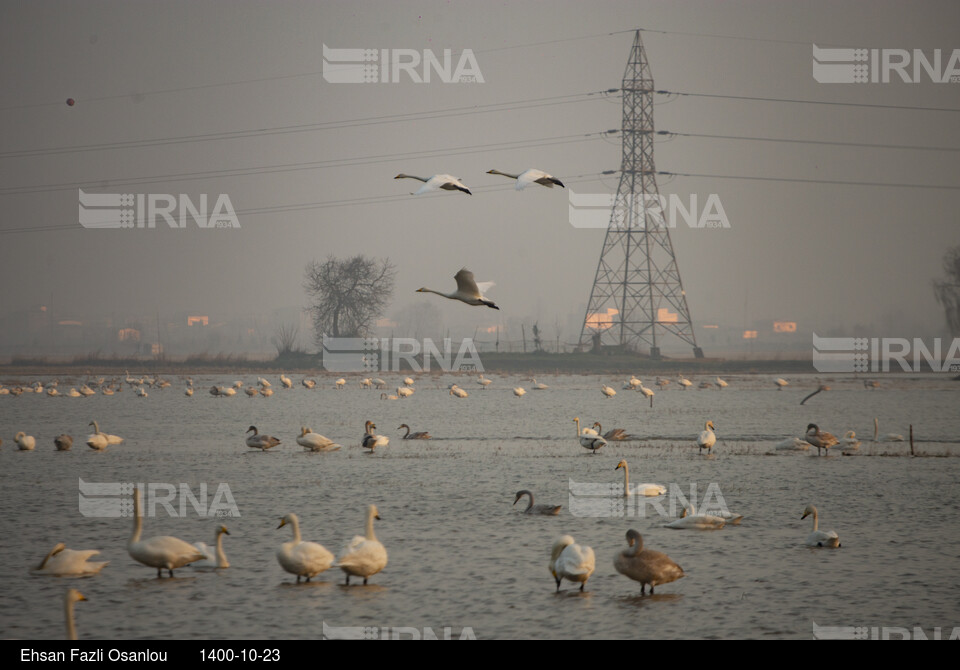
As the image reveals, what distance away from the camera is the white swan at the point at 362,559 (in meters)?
11.5

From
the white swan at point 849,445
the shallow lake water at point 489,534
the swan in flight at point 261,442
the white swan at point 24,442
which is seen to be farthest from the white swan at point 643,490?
the white swan at point 24,442

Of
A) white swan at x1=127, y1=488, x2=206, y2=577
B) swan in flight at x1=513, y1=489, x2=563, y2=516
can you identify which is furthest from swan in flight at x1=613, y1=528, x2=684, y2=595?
white swan at x1=127, y1=488, x2=206, y2=577

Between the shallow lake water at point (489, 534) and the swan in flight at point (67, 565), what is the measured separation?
0.11m

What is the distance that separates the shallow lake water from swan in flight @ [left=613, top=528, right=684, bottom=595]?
0.64 feet

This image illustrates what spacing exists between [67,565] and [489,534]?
5719 millimetres

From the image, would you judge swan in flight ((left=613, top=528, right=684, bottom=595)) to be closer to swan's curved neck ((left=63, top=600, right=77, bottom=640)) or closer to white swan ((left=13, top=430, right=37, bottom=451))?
swan's curved neck ((left=63, top=600, right=77, bottom=640))

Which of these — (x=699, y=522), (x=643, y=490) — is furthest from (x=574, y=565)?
(x=643, y=490)

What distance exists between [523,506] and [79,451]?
14092 mm

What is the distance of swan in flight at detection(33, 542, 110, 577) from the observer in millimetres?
11602

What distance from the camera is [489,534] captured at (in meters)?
14.4

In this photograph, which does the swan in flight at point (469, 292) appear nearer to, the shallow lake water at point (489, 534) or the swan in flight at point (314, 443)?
the shallow lake water at point (489, 534)

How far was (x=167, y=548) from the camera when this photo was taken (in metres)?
12.0
